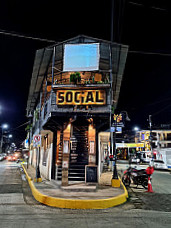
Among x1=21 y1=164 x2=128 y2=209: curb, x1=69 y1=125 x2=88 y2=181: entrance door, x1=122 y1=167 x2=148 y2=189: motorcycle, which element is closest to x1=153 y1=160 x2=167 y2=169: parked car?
x1=122 y1=167 x2=148 y2=189: motorcycle

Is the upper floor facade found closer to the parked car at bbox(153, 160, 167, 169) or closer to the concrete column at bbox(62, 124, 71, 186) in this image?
the concrete column at bbox(62, 124, 71, 186)

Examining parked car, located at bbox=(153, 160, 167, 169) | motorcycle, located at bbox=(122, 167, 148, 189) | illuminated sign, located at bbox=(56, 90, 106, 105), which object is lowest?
parked car, located at bbox=(153, 160, 167, 169)

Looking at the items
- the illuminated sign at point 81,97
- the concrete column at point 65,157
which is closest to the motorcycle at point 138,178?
the concrete column at point 65,157

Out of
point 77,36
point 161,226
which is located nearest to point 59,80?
point 77,36

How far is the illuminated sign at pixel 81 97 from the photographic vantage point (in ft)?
34.9

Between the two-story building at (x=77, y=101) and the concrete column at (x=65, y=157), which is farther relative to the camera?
the two-story building at (x=77, y=101)

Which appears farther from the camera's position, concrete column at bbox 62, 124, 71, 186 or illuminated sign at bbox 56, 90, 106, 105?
illuminated sign at bbox 56, 90, 106, 105

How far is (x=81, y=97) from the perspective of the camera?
1077 cm

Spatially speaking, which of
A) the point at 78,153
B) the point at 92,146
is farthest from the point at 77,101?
the point at 78,153

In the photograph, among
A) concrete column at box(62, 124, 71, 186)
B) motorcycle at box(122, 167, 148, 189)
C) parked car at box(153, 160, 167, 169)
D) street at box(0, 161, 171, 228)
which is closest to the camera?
street at box(0, 161, 171, 228)

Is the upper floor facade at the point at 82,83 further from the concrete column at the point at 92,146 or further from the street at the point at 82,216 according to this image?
the street at the point at 82,216

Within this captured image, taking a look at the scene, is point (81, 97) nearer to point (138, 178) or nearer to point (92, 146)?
point (92, 146)

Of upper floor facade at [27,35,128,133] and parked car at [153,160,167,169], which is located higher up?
upper floor facade at [27,35,128,133]

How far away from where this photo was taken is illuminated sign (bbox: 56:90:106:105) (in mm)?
10641
